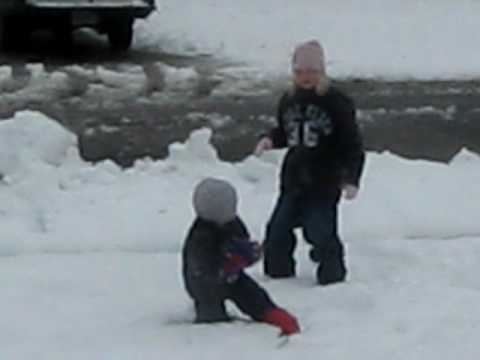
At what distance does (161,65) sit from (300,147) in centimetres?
737

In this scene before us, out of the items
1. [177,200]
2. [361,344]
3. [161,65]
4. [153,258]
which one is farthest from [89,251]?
[161,65]

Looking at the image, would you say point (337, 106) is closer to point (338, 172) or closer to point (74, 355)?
point (338, 172)

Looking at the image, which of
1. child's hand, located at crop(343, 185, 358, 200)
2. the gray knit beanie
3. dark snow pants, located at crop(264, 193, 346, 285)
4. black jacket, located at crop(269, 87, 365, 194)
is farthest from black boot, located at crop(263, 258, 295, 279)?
the gray knit beanie

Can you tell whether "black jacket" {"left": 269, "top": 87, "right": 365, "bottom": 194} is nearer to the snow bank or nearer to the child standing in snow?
the child standing in snow

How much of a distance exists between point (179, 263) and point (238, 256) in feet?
4.24

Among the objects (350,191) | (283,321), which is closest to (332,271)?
(350,191)

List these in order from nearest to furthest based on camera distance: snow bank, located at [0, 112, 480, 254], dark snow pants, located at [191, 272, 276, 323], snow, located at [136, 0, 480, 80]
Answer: dark snow pants, located at [191, 272, 276, 323]
snow bank, located at [0, 112, 480, 254]
snow, located at [136, 0, 480, 80]

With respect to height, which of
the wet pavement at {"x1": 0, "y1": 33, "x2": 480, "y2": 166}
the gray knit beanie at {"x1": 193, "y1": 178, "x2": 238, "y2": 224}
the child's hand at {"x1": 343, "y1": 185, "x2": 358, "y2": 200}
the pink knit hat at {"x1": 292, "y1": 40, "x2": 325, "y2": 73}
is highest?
the pink knit hat at {"x1": 292, "y1": 40, "x2": 325, "y2": 73}

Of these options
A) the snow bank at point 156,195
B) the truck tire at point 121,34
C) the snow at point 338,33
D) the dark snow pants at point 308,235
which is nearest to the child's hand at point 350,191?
the dark snow pants at point 308,235

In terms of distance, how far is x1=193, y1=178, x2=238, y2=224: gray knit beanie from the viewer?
5961 mm

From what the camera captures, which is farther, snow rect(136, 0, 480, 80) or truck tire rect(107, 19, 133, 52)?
truck tire rect(107, 19, 133, 52)

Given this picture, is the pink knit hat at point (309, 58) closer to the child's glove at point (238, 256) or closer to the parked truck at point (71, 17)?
the child's glove at point (238, 256)

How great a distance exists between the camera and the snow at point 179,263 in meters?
5.94

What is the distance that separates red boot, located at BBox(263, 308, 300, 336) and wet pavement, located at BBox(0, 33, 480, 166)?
399 centimetres
